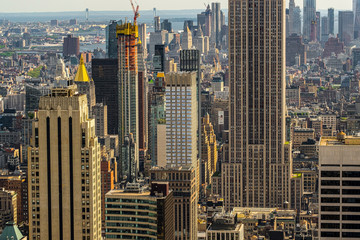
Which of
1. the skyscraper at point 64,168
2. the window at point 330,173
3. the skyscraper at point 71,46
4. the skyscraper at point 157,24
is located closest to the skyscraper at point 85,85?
the skyscraper at point 71,46

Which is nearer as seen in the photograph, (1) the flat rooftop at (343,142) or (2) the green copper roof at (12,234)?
(1) the flat rooftop at (343,142)

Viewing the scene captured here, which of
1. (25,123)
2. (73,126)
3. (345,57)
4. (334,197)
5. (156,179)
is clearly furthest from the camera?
(345,57)

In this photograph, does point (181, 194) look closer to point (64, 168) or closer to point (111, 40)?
point (64, 168)

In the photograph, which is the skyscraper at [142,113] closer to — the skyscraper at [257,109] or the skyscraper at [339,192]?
the skyscraper at [257,109]

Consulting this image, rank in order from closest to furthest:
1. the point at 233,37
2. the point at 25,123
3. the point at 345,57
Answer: the point at 233,37, the point at 25,123, the point at 345,57

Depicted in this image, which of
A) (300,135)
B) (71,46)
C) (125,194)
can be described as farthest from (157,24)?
(125,194)

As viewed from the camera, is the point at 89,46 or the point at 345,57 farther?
the point at 345,57

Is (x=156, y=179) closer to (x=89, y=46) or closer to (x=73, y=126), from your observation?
(x=73, y=126)

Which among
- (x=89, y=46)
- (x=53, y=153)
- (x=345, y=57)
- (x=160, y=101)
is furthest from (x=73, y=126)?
(x=345, y=57)
